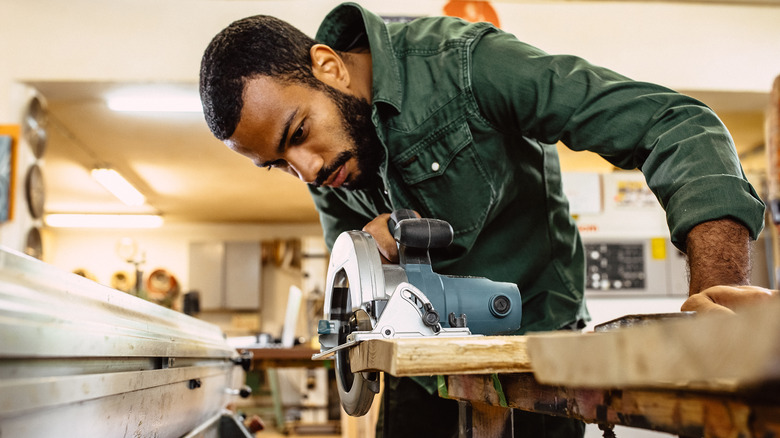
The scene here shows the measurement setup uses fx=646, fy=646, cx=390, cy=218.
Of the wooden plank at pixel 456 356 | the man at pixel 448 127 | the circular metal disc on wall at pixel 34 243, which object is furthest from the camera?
the circular metal disc on wall at pixel 34 243

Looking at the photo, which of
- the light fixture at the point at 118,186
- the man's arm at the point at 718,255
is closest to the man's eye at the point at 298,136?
the man's arm at the point at 718,255

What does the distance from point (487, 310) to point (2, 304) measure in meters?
0.62

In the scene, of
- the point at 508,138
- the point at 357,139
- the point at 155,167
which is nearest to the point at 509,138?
the point at 508,138

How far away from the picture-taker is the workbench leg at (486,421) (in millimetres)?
901

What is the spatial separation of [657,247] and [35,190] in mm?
3350

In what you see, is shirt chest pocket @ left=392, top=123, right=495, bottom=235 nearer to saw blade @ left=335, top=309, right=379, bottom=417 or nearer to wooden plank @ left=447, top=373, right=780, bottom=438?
saw blade @ left=335, top=309, right=379, bottom=417

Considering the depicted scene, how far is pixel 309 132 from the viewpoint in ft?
4.03

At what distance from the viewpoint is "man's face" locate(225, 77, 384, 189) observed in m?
1.20

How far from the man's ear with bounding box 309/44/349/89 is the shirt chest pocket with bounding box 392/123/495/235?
0.20 metres

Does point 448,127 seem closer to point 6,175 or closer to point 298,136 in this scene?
point 298,136

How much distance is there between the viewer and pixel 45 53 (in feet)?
11.5

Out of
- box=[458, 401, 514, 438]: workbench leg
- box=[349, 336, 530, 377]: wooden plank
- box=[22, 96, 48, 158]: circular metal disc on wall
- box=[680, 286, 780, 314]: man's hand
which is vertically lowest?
box=[458, 401, 514, 438]: workbench leg

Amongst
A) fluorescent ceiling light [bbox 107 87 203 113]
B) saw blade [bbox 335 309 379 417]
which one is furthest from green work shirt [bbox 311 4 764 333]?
fluorescent ceiling light [bbox 107 87 203 113]

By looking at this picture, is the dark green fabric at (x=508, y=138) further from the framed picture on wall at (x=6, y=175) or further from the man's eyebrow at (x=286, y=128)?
the framed picture on wall at (x=6, y=175)
